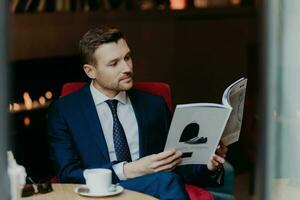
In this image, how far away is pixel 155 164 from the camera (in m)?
3.36

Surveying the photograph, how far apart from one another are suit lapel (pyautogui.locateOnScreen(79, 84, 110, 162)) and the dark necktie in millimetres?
52

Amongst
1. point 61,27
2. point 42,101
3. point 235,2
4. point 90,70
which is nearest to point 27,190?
point 90,70

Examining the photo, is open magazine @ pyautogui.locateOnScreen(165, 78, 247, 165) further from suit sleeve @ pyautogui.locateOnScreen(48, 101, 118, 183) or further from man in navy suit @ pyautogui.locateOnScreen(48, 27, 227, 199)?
suit sleeve @ pyautogui.locateOnScreen(48, 101, 118, 183)

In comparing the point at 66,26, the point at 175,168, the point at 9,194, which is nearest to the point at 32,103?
the point at 66,26

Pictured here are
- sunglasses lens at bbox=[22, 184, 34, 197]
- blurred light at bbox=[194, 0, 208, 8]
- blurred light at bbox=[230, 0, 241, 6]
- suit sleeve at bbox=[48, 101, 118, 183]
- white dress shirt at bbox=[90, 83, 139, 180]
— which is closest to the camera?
sunglasses lens at bbox=[22, 184, 34, 197]

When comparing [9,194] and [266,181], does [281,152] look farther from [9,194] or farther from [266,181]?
[9,194]

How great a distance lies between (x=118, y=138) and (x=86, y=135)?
138 mm

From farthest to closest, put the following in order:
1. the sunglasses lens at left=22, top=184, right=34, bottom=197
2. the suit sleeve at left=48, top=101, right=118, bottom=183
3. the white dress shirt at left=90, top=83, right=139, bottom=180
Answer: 1. the white dress shirt at left=90, top=83, right=139, bottom=180
2. the suit sleeve at left=48, top=101, right=118, bottom=183
3. the sunglasses lens at left=22, top=184, right=34, bottom=197

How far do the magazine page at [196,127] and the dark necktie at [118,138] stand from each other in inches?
8.0

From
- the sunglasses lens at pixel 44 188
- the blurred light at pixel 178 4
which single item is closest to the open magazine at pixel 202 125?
the sunglasses lens at pixel 44 188

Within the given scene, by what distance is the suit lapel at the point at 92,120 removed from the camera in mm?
3467

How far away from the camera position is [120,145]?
3494 millimetres

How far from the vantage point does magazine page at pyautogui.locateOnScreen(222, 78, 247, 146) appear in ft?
11.2

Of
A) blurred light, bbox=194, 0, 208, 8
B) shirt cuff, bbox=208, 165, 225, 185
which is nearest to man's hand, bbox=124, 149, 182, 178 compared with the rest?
shirt cuff, bbox=208, 165, 225, 185
